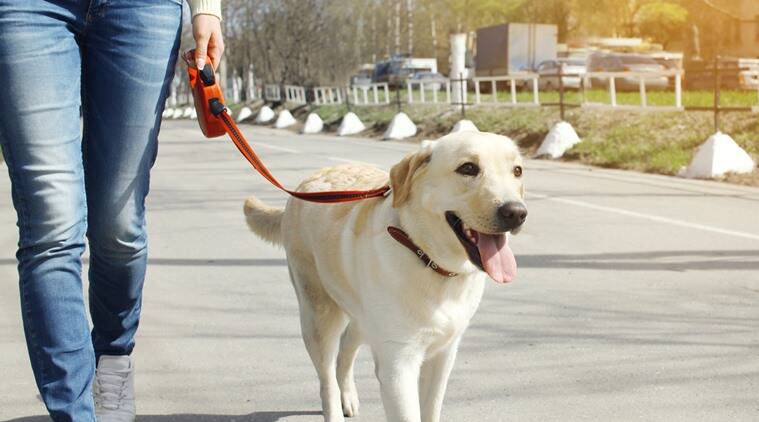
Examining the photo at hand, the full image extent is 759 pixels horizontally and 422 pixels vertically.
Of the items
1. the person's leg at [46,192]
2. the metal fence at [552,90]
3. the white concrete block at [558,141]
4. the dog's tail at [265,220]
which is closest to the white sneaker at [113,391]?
the person's leg at [46,192]

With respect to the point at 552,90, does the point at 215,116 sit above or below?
above

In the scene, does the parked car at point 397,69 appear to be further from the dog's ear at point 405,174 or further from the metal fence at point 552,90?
the dog's ear at point 405,174

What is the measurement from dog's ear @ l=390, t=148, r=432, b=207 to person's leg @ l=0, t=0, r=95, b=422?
0.97 m

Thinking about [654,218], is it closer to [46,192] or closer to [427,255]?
[427,255]

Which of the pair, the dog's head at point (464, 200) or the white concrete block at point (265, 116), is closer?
the dog's head at point (464, 200)

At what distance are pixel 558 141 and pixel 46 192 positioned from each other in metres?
15.2

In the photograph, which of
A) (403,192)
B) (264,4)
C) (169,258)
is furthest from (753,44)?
(403,192)

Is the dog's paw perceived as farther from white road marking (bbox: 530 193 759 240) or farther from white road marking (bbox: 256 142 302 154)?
white road marking (bbox: 256 142 302 154)

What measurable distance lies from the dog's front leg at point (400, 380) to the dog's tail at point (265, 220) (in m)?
1.23

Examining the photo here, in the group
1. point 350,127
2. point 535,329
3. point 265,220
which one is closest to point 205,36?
point 265,220

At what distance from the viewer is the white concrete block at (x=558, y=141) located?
1748 cm

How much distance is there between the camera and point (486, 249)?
3.20 metres

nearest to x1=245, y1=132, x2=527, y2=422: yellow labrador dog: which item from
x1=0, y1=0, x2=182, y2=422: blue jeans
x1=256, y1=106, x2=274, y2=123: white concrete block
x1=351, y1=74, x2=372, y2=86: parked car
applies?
x1=0, y1=0, x2=182, y2=422: blue jeans

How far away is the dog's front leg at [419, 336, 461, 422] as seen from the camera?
3453mm
